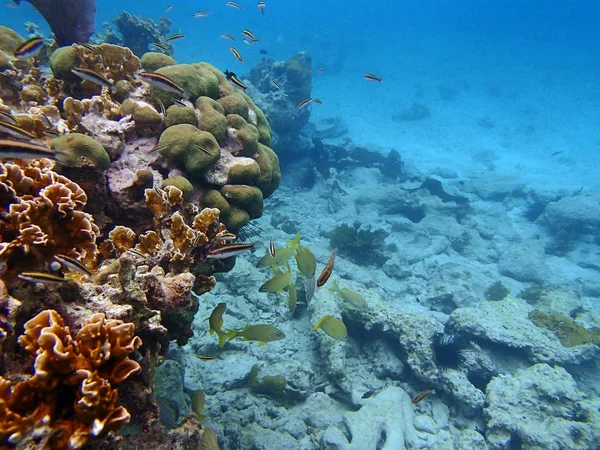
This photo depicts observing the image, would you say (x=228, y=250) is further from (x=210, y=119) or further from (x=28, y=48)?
(x=28, y=48)

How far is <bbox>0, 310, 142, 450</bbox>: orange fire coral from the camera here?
55.3 inches

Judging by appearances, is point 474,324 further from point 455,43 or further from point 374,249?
point 455,43

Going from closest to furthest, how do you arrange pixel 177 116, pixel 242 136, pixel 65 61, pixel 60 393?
pixel 60 393
pixel 177 116
pixel 65 61
pixel 242 136

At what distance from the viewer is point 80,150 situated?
3129 mm

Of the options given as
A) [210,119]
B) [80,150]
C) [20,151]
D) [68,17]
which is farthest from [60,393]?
[68,17]

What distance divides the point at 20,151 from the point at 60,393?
131 centimetres

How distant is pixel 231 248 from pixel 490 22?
135 m

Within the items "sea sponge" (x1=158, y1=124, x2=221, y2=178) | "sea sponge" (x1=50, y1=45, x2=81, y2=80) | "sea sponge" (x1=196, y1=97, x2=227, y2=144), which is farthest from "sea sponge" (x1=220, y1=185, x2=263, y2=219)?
"sea sponge" (x1=50, y1=45, x2=81, y2=80)

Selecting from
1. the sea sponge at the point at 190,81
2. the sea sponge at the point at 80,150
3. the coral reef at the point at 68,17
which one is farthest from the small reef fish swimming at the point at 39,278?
the coral reef at the point at 68,17

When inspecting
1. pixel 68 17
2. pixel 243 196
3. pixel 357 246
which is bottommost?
pixel 243 196

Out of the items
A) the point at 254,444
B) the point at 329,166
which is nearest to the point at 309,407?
the point at 254,444

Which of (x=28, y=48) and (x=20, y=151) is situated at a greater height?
(x=28, y=48)

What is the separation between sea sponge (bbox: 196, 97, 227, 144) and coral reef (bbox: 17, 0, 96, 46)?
567 cm

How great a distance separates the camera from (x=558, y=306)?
9.18 m
